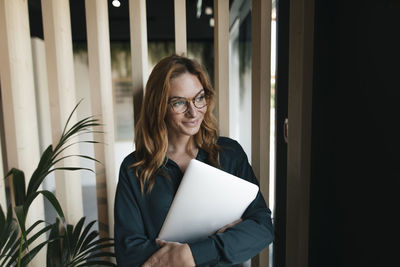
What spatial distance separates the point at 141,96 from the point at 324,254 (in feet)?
3.65

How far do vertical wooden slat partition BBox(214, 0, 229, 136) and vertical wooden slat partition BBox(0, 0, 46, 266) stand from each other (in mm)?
930

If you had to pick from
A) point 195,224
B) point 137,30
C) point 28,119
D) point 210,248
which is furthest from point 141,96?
point 210,248

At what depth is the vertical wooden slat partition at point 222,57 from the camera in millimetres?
1388

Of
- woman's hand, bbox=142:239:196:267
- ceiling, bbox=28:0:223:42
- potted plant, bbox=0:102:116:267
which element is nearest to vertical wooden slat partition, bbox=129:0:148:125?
potted plant, bbox=0:102:116:267

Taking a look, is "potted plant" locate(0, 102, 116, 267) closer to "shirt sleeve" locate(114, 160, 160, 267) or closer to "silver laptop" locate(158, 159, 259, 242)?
"shirt sleeve" locate(114, 160, 160, 267)

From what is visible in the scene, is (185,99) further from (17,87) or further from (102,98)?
(17,87)

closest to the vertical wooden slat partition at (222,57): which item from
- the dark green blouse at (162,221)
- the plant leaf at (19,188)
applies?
the dark green blouse at (162,221)

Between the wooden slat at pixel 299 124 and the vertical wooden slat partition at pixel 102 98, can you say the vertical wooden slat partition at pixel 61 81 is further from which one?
the wooden slat at pixel 299 124

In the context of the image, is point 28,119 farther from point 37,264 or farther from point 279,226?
point 279,226

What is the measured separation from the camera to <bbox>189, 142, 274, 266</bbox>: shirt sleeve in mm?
997

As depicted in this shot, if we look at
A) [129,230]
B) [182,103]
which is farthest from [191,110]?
[129,230]

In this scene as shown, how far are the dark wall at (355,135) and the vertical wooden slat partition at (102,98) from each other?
0.99 m

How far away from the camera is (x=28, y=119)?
1439 millimetres

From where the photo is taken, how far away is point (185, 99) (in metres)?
1.12
